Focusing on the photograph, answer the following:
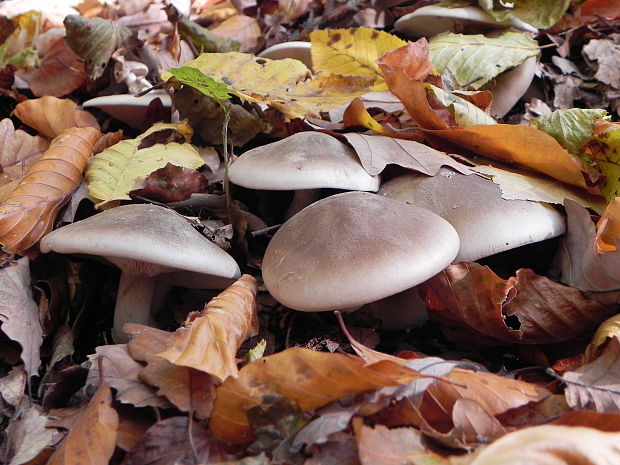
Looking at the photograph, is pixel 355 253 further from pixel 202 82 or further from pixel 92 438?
pixel 202 82

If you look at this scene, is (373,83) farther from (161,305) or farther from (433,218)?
(161,305)

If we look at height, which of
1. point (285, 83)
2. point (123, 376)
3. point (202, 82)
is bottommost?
point (123, 376)

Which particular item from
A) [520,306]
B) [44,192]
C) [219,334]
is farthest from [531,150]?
[44,192]

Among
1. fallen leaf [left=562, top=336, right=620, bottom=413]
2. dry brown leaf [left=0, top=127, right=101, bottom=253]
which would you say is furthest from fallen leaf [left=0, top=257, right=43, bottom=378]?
fallen leaf [left=562, top=336, right=620, bottom=413]

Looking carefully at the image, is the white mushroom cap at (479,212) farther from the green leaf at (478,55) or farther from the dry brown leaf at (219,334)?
the green leaf at (478,55)

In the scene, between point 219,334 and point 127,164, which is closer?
point 219,334
